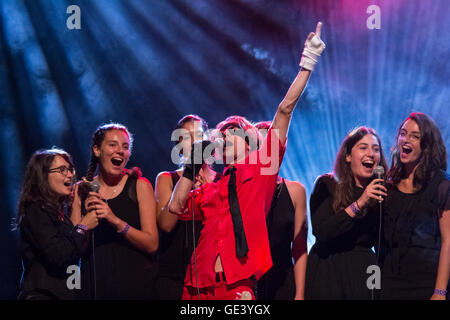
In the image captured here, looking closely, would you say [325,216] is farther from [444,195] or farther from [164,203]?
[164,203]

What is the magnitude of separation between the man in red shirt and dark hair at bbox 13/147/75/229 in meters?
0.85

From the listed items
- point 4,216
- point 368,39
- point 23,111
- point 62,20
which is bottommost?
point 4,216

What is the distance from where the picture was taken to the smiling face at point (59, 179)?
3.17m

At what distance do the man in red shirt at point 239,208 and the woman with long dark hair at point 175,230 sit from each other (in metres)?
0.57

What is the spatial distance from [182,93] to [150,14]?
0.73 m

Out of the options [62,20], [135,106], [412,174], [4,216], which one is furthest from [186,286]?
[62,20]

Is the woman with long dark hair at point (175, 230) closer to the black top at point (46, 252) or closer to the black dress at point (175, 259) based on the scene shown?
the black dress at point (175, 259)

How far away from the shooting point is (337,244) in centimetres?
325

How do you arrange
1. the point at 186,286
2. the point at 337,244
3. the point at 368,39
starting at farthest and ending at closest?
the point at 368,39 < the point at 337,244 < the point at 186,286

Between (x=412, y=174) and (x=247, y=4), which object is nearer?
(x=412, y=174)

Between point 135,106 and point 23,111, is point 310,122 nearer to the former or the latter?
point 135,106

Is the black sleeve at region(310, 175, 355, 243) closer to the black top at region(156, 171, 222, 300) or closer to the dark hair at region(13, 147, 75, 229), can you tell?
the black top at region(156, 171, 222, 300)

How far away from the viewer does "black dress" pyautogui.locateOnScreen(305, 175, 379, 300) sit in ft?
10.3

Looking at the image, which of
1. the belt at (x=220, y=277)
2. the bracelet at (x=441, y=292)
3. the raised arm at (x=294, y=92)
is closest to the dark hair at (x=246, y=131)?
the raised arm at (x=294, y=92)
